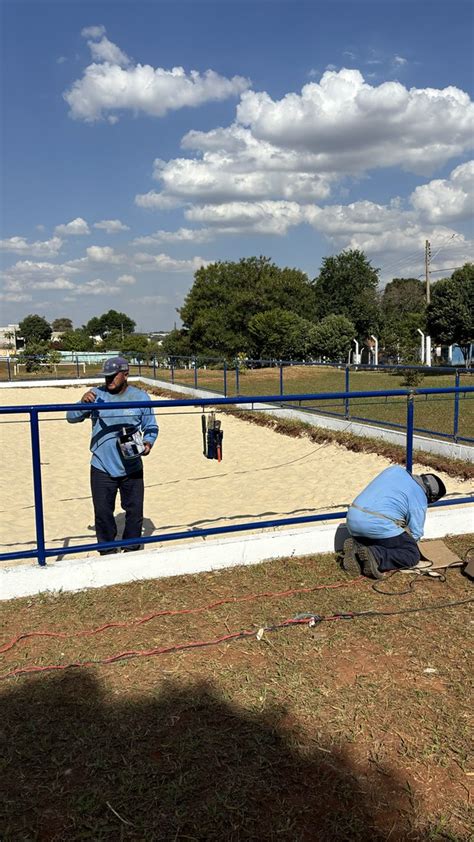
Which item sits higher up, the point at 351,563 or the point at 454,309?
the point at 454,309

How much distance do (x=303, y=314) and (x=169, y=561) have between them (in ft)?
194

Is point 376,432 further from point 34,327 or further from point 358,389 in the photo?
point 34,327

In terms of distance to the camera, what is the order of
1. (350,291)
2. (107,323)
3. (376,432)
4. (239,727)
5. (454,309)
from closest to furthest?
1. (239,727)
2. (376,432)
3. (454,309)
4. (350,291)
5. (107,323)

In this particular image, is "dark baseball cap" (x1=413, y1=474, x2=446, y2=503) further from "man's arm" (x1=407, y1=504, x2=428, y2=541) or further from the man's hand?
the man's hand

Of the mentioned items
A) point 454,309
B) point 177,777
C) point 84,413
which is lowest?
point 177,777

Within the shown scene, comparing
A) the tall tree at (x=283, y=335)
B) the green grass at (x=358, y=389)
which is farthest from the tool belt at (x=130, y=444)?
the tall tree at (x=283, y=335)

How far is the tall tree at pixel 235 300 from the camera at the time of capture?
58369 millimetres

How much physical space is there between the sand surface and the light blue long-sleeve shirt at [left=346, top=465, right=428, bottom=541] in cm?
239

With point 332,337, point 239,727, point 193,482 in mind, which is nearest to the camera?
point 239,727

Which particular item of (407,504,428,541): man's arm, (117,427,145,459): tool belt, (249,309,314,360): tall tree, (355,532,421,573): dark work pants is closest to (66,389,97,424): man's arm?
(117,427,145,459): tool belt

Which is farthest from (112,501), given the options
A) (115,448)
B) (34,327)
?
(34,327)

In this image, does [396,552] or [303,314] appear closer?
[396,552]

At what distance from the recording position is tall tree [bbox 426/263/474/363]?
3312 cm

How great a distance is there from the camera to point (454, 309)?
33312 millimetres
